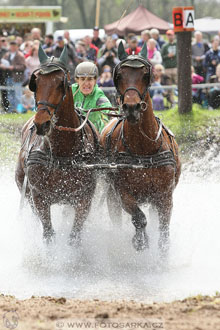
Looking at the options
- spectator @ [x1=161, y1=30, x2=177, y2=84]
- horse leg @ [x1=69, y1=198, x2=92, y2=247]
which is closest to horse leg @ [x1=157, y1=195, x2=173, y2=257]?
horse leg @ [x1=69, y1=198, x2=92, y2=247]

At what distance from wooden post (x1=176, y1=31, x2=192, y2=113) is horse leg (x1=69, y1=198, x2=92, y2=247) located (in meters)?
6.12

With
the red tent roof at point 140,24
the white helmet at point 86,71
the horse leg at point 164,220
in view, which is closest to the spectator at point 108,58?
the red tent roof at point 140,24

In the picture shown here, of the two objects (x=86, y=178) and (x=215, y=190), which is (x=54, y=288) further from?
(x=215, y=190)

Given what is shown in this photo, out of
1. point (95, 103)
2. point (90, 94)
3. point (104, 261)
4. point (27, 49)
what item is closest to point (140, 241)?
point (104, 261)

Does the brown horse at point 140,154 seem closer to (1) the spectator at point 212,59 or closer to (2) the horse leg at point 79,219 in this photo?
(2) the horse leg at point 79,219

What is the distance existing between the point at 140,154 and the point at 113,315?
6.61 ft

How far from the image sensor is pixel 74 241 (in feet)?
22.2

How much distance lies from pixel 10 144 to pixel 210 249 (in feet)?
19.1

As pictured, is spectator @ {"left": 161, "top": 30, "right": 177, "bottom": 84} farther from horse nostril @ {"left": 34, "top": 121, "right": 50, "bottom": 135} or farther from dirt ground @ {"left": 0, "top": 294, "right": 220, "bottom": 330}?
dirt ground @ {"left": 0, "top": 294, "right": 220, "bottom": 330}

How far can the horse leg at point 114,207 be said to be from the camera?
23.2 feet

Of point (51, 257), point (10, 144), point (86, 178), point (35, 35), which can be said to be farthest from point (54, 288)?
point (35, 35)

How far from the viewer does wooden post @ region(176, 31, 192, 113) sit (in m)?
12.2

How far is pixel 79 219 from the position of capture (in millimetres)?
6711

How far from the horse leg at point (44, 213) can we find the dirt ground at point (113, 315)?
1.50m
